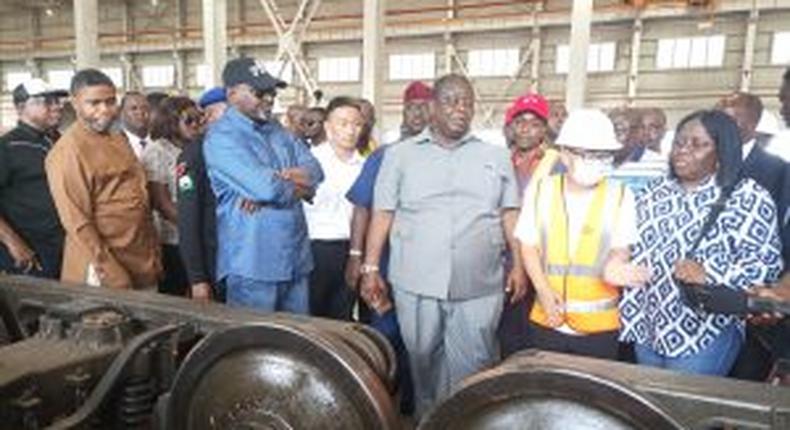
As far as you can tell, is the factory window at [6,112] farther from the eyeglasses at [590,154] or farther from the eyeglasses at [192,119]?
the eyeglasses at [590,154]

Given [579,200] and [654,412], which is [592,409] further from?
[579,200]

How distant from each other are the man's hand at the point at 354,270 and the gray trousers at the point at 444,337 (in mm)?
506

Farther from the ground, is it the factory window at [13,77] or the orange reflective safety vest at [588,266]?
the factory window at [13,77]

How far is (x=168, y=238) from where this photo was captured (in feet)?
12.8

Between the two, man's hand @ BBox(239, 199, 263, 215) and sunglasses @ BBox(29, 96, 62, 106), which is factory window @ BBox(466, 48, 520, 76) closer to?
sunglasses @ BBox(29, 96, 62, 106)

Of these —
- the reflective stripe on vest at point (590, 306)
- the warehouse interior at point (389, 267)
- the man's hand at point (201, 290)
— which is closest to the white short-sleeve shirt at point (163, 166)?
the warehouse interior at point (389, 267)

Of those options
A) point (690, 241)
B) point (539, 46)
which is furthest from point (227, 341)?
point (539, 46)

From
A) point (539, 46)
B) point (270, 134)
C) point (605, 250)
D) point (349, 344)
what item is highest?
point (539, 46)

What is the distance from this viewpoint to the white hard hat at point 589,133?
2.53 meters

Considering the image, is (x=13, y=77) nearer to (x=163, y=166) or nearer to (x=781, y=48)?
(x=163, y=166)

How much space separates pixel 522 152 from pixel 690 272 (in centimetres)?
148

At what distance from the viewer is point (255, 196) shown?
2738 mm

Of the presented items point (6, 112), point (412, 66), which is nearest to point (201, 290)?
point (412, 66)

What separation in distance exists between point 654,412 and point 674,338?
1.13m
